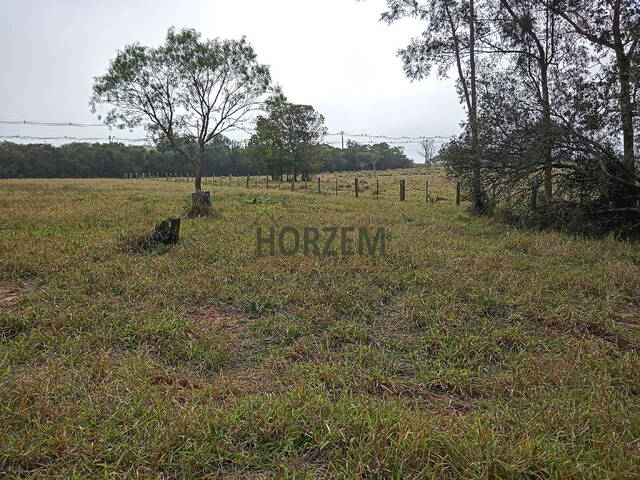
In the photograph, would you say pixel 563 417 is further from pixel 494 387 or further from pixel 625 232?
pixel 625 232

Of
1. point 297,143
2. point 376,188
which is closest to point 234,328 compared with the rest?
point 376,188

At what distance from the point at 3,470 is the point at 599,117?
10.3 m

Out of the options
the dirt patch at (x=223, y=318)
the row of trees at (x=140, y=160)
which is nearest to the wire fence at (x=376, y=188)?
the row of trees at (x=140, y=160)

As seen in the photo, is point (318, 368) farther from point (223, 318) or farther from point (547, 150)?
point (547, 150)

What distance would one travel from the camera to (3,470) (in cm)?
171

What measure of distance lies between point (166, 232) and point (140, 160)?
61114 mm

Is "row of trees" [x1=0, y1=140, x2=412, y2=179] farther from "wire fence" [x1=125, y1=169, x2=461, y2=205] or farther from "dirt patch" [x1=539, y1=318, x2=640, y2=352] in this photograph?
"dirt patch" [x1=539, y1=318, x2=640, y2=352]

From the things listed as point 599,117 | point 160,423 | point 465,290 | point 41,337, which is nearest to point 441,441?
point 160,423

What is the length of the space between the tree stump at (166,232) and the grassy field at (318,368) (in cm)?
107

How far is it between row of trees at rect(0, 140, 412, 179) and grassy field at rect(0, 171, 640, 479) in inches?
1469

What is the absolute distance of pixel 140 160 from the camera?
59.2 meters

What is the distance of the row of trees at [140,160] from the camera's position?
47.4m

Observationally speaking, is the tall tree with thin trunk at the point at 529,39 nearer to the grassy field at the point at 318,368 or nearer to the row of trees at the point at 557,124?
the row of trees at the point at 557,124

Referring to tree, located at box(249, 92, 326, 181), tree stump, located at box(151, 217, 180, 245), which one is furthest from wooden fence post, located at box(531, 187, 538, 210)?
tree, located at box(249, 92, 326, 181)
